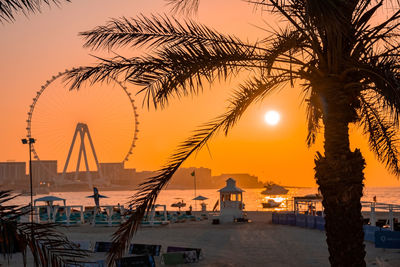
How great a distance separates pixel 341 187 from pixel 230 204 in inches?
1323

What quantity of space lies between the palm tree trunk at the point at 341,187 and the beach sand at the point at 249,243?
11.7 meters

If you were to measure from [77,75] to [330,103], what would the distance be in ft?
16.2

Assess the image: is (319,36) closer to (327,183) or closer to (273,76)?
(273,76)

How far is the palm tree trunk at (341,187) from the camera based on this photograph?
941 cm

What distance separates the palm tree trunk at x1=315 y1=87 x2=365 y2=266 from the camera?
30.9 ft

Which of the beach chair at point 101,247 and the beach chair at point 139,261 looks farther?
the beach chair at point 101,247

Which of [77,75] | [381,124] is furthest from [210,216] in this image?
[77,75]

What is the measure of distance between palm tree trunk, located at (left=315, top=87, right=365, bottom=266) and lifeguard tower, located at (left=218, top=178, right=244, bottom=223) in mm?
32767

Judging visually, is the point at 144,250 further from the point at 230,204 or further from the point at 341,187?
the point at 230,204

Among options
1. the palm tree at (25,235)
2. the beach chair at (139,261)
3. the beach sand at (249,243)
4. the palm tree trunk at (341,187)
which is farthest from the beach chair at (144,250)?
the palm tree at (25,235)

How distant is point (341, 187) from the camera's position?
938 cm

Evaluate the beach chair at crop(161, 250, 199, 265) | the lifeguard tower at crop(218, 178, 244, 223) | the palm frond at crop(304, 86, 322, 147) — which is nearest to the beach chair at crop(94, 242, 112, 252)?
the beach chair at crop(161, 250, 199, 265)

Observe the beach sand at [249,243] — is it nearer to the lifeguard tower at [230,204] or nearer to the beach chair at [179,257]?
the beach chair at [179,257]

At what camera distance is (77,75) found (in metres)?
10.7
